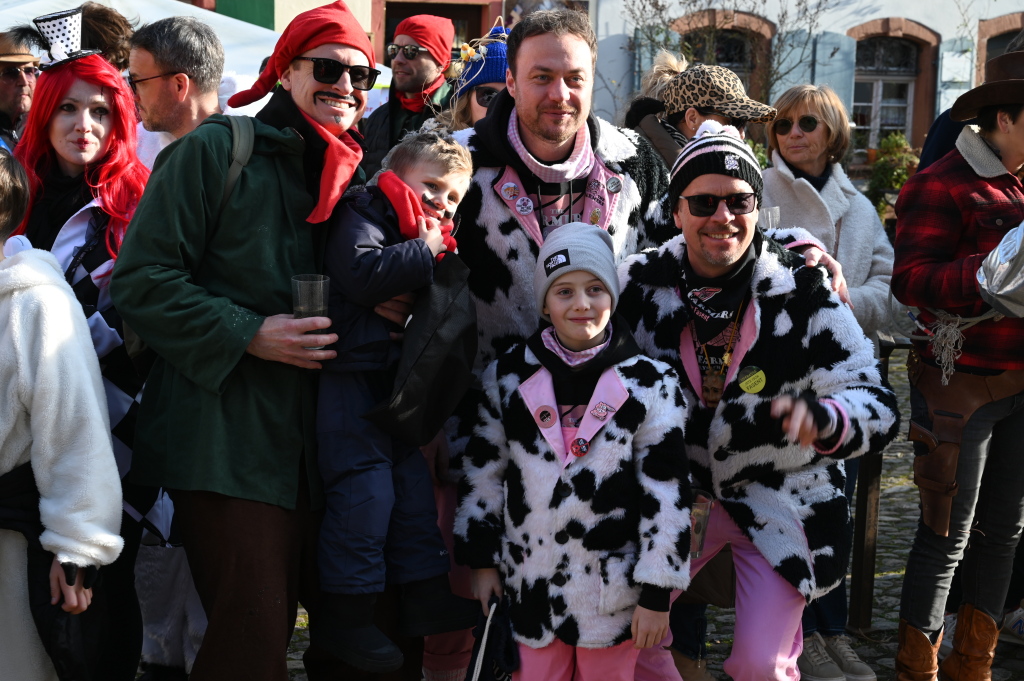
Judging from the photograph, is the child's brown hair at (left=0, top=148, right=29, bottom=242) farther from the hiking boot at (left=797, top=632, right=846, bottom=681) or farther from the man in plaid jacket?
the hiking boot at (left=797, top=632, right=846, bottom=681)

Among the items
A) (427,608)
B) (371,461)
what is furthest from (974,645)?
(371,461)

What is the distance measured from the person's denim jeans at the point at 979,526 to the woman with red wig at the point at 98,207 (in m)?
2.82

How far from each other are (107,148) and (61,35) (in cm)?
53

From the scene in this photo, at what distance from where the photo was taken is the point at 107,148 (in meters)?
3.65

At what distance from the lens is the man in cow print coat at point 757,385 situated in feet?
10.7

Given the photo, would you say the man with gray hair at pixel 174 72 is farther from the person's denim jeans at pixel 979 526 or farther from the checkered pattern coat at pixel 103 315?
the person's denim jeans at pixel 979 526

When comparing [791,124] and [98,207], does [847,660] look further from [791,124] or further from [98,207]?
[98,207]

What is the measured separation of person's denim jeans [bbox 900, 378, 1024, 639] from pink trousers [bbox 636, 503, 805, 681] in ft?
3.11

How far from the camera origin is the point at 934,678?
4.02m

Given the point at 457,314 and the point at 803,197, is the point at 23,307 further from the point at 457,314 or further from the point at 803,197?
the point at 803,197

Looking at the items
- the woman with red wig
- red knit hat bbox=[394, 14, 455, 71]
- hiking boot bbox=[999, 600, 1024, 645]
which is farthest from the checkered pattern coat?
hiking boot bbox=[999, 600, 1024, 645]

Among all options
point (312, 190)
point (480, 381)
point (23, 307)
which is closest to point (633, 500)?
point (480, 381)

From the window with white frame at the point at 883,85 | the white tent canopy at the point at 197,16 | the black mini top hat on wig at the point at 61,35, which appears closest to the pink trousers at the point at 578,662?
the black mini top hat on wig at the point at 61,35

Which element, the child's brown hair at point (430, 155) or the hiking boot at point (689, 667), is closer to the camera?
the child's brown hair at point (430, 155)
